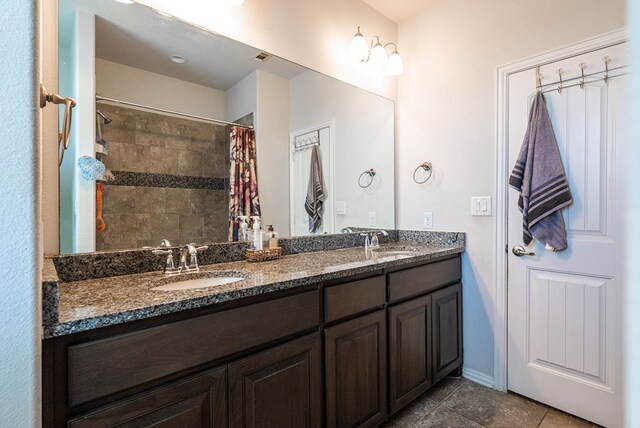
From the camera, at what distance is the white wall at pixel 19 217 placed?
636mm

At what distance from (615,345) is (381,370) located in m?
1.25

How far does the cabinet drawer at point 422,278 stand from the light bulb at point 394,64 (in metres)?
1.45

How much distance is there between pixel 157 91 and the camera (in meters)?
1.51

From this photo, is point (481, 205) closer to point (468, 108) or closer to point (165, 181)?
point (468, 108)

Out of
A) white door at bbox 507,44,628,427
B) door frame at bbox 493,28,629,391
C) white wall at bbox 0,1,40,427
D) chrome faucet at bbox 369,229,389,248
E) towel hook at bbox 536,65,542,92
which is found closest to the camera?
white wall at bbox 0,1,40,427

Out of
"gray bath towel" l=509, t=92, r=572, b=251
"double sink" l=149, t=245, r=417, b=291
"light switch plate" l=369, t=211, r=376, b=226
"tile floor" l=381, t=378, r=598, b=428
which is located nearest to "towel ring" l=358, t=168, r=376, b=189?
"light switch plate" l=369, t=211, r=376, b=226

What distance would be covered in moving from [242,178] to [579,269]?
1947 mm

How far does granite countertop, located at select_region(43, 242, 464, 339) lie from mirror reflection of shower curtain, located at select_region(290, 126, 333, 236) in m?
0.32

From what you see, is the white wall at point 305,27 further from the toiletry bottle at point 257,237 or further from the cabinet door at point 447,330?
the cabinet door at point 447,330

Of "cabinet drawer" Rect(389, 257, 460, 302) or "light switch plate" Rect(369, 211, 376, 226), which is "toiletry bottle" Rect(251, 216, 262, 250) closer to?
"cabinet drawer" Rect(389, 257, 460, 302)

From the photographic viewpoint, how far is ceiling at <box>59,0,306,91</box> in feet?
4.44

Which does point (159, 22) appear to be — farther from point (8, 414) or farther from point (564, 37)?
Answer: point (564, 37)

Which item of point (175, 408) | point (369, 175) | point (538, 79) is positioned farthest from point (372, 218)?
point (175, 408)

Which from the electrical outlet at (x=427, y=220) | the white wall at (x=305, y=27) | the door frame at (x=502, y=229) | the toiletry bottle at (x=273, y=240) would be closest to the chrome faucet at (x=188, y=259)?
the toiletry bottle at (x=273, y=240)
